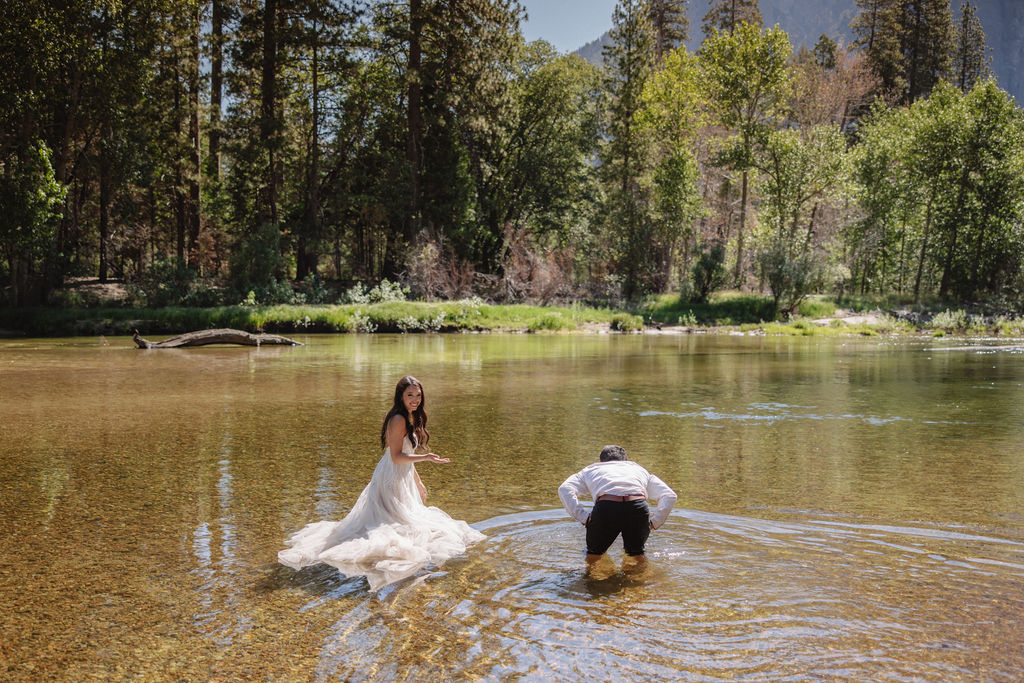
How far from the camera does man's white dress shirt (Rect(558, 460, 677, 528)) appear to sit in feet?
17.2

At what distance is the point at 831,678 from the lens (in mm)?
3711

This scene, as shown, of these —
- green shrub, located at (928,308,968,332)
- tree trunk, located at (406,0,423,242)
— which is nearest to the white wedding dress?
tree trunk, located at (406,0,423,242)

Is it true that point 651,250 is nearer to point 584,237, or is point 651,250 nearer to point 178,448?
point 584,237

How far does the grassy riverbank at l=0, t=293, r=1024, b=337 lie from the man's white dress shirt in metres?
27.2

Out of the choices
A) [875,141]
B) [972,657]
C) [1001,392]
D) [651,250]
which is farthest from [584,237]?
[972,657]

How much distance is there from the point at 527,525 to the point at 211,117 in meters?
38.4

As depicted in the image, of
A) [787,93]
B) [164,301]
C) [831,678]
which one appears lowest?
[831,678]

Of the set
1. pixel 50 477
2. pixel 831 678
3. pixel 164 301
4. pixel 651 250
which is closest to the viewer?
pixel 831 678

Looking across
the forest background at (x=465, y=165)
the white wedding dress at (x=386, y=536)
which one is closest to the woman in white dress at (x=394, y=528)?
the white wedding dress at (x=386, y=536)

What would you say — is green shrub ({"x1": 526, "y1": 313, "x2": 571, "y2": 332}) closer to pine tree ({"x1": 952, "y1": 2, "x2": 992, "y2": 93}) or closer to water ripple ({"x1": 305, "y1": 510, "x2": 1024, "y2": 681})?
water ripple ({"x1": 305, "y1": 510, "x2": 1024, "y2": 681})

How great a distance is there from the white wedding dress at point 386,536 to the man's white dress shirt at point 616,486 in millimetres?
911

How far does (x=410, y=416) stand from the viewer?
5.86m

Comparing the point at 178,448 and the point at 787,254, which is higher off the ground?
the point at 787,254

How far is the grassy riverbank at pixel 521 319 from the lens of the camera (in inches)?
1160
